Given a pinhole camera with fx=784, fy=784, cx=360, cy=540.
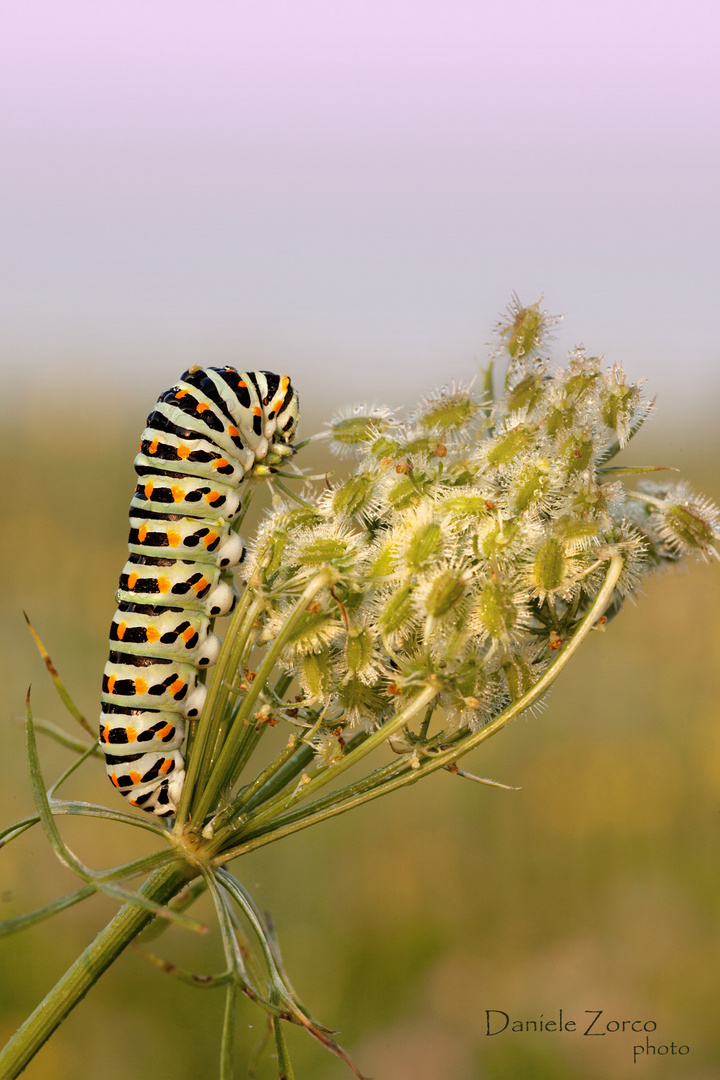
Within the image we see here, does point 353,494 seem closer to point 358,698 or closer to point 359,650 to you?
point 359,650

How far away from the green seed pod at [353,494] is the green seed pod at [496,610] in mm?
612

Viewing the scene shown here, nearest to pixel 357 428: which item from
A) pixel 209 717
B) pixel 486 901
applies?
pixel 209 717

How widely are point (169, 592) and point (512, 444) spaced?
5.21 feet

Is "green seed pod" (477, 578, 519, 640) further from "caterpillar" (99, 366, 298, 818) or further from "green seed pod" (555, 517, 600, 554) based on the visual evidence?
"caterpillar" (99, 366, 298, 818)

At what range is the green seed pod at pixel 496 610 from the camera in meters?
2.73

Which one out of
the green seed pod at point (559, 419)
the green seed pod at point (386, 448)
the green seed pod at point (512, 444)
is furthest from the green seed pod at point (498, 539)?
the green seed pod at point (386, 448)

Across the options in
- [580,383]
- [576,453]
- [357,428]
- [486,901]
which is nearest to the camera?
[576,453]

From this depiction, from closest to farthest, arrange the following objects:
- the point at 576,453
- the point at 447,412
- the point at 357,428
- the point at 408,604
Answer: the point at 408,604, the point at 576,453, the point at 447,412, the point at 357,428

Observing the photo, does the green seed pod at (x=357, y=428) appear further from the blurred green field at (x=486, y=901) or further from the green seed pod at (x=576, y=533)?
the blurred green field at (x=486, y=901)

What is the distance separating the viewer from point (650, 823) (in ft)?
27.5

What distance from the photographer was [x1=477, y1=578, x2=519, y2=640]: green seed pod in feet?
8.95

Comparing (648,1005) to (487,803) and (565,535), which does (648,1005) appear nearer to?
(487,803)

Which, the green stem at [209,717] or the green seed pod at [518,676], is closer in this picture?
the green seed pod at [518,676]

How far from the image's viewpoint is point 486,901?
839 centimetres
